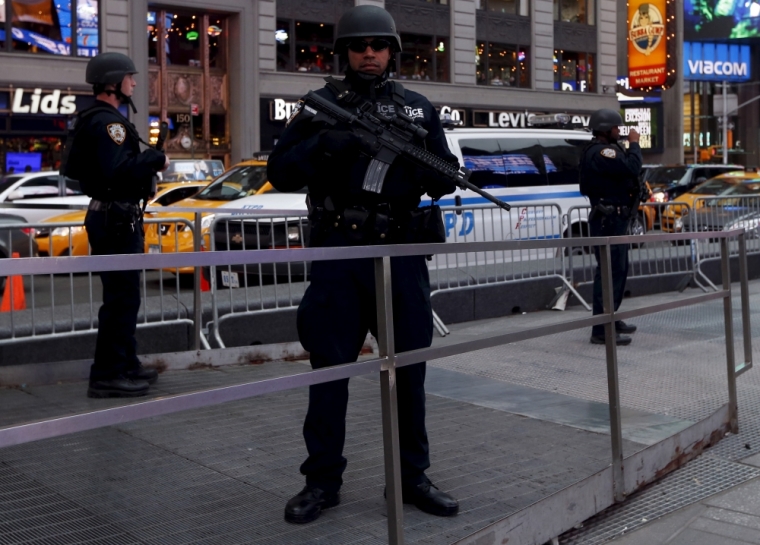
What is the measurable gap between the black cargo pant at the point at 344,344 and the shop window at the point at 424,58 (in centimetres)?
3240

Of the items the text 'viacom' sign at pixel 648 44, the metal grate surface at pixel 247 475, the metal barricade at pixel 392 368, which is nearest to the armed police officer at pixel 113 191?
the metal grate surface at pixel 247 475

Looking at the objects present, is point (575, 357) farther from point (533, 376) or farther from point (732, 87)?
point (732, 87)

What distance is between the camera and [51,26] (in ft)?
91.2

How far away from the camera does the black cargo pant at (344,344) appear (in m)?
3.57

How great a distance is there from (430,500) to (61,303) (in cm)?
350

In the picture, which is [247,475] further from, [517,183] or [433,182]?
[517,183]

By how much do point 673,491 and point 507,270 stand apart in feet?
7.42

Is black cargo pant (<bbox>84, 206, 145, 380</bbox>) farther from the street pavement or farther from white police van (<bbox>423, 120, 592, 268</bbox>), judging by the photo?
white police van (<bbox>423, 120, 592, 268</bbox>)

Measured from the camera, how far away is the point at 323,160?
3701 millimetres

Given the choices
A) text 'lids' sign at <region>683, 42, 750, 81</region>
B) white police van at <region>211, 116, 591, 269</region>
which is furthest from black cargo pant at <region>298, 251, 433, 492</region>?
text 'lids' sign at <region>683, 42, 750, 81</region>

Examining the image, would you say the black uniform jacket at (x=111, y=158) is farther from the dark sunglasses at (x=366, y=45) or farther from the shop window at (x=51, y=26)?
the shop window at (x=51, y=26)

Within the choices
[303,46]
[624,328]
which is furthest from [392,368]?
[303,46]

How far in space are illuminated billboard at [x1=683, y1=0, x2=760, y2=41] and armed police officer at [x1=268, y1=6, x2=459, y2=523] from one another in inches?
2385

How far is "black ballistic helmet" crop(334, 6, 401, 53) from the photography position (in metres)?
3.72
